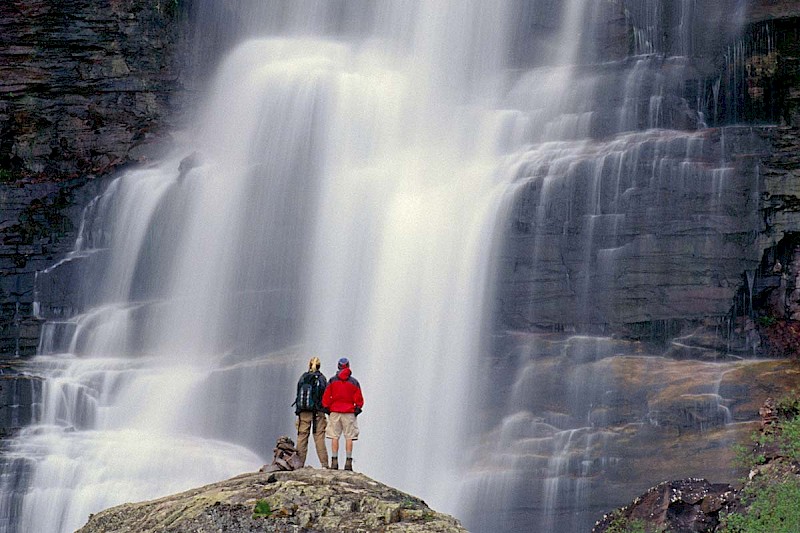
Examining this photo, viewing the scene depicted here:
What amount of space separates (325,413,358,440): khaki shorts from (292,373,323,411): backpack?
0.28m

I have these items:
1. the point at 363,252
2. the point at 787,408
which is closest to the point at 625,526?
the point at 787,408

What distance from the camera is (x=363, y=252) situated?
27.3 meters

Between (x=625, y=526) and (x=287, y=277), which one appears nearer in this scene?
(x=625, y=526)

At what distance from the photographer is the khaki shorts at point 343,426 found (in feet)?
53.1

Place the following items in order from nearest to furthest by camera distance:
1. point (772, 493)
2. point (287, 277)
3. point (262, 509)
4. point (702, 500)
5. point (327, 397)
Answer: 1. point (262, 509)
2. point (327, 397)
3. point (772, 493)
4. point (702, 500)
5. point (287, 277)

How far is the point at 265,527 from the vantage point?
14.2 meters

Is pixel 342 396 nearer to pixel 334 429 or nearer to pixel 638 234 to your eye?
pixel 334 429

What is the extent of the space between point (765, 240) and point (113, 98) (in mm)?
19069

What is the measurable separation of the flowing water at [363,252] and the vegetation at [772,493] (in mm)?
5574

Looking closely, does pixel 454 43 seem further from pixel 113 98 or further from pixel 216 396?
pixel 216 396

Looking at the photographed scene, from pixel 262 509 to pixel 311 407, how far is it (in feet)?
7.03

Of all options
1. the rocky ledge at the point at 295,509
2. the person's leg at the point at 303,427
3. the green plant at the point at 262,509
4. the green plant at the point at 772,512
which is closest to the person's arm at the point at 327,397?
the person's leg at the point at 303,427

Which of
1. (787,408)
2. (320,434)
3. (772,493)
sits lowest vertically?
(772,493)

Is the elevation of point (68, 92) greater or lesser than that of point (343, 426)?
greater
